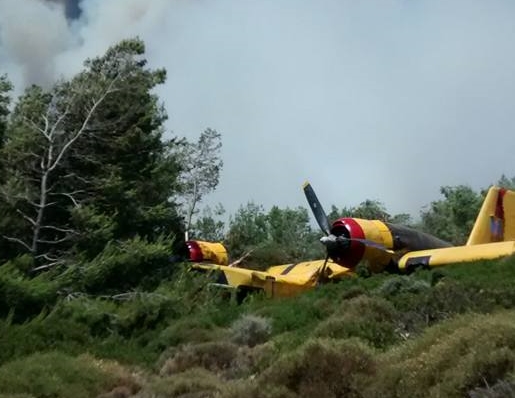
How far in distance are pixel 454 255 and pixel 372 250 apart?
2236 mm

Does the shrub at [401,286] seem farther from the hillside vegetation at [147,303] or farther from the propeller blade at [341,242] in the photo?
the propeller blade at [341,242]

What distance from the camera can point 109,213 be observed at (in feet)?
82.8

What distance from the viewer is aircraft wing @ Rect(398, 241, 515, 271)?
22.2m

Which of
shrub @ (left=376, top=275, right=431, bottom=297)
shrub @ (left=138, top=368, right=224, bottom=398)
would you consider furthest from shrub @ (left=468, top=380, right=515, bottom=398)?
Result: shrub @ (left=376, top=275, right=431, bottom=297)

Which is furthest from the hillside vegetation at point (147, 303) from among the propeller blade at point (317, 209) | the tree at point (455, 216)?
the tree at point (455, 216)

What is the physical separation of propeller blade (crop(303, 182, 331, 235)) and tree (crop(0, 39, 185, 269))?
15.5ft

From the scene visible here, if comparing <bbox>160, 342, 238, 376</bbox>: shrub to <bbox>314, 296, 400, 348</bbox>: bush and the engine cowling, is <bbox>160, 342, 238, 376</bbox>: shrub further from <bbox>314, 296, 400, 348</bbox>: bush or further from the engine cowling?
the engine cowling

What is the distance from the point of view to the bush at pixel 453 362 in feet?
25.0

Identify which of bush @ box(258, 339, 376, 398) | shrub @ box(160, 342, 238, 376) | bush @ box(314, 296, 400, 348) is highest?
bush @ box(314, 296, 400, 348)

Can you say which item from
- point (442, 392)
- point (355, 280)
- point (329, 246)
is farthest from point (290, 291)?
point (442, 392)

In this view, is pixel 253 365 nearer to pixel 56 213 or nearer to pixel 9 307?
pixel 9 307

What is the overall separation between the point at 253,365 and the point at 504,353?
7.33m

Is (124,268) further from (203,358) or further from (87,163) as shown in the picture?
(203,358)

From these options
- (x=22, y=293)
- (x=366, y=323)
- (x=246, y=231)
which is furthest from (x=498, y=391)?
(x=246, y=231)
